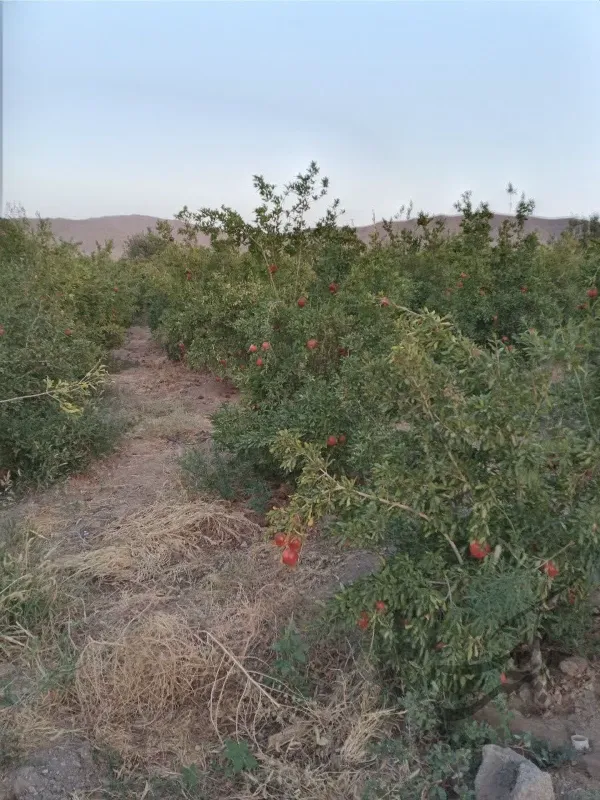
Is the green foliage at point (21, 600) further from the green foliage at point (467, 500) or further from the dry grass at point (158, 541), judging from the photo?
the green foliage at point (467, 500)

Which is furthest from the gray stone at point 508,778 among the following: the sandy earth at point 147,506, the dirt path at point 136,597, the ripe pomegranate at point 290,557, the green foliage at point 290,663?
the dirt path at point 136,597

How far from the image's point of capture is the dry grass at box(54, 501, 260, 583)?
3664 mm

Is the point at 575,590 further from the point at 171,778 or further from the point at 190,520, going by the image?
the point at 190,520

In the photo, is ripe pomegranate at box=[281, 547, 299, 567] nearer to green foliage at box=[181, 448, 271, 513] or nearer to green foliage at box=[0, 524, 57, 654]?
green foliage at box=[0, 524, 57, 654]

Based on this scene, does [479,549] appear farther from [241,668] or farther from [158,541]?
[158,541]

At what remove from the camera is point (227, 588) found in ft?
11.3

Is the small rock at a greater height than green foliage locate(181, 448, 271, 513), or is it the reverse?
green foliage locate(181, 448, 271, 513)

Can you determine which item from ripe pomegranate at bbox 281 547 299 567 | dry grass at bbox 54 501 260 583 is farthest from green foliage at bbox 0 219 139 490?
ripe pomegranate at bbox 281 547 299 567

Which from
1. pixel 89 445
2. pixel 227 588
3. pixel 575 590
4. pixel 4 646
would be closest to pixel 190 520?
pixel 227 588

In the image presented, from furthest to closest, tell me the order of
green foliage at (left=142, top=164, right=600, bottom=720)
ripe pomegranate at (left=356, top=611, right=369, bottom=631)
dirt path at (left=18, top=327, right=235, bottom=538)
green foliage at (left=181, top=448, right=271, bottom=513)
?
dirt path at (left=18, top=327, right=235, bottom=538) → green foliage at (left=181, top=448, right=271, bottom=513) → ripe pomegranate at (left=356, top=611, right=369, bottom=631) → green foliage at (left=142, top=164, right=600, bottom=720)

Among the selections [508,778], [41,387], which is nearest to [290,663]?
[508,778]

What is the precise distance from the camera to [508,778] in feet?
6.96

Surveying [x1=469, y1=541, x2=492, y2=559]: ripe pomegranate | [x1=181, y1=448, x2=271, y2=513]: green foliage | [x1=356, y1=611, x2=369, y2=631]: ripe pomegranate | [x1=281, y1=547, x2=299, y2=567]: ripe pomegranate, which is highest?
[x1=469, y1=541, x2=492, y2=559]: ripe pomegranate

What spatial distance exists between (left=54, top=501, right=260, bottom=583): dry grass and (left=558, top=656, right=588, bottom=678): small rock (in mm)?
1908
